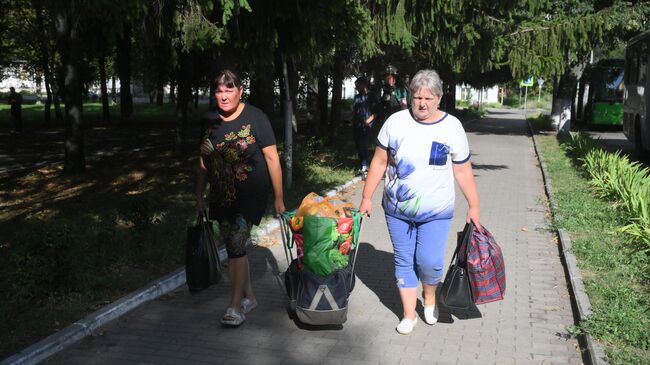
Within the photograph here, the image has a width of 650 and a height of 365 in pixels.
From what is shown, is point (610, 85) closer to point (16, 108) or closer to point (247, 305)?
point (16, 108)

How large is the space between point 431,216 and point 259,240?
351cm

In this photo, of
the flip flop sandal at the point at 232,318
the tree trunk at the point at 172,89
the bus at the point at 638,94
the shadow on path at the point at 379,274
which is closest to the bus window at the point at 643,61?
the bus at the point at 638,94

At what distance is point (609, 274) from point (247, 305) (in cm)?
334

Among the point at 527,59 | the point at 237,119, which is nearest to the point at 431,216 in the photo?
the point at 237,119

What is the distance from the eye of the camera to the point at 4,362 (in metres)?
3.91

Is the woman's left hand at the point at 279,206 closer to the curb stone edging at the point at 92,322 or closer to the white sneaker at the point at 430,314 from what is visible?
the white sneaker at the point at 430,314

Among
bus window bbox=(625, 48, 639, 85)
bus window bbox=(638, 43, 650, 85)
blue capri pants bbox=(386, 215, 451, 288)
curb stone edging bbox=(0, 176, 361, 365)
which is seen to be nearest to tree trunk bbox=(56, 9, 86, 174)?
curb stone edging bbox=(0, 176, 361, 365)

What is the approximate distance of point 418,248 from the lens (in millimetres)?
4637

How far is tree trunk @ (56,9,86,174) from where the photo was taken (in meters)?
12.6

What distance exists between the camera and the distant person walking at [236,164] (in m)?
4.64

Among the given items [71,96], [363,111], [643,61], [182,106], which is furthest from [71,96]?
[643,61]

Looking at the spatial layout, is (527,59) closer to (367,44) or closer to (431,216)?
(367,44)

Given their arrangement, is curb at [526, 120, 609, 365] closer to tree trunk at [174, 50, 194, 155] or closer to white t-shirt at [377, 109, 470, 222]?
white t-shirt at [377, 109, 470, 222]

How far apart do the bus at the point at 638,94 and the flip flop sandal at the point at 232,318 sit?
13.4m
